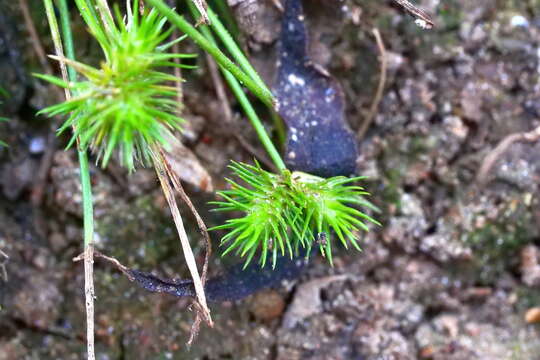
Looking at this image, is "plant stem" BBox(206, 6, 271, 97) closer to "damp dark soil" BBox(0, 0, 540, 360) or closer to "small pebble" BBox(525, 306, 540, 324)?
"damp dark soil" BBox(0, 0, 540, 360)

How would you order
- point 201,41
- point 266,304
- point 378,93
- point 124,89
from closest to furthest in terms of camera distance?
point 124,89 → point 201,41 → point 266,304 → point 378,93

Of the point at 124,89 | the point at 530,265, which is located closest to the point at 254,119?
the point at 124,89

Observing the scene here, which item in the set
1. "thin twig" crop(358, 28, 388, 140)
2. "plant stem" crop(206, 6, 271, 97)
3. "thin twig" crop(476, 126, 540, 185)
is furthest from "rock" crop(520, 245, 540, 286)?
"plant stem" crop(206, 6, 271, 97)

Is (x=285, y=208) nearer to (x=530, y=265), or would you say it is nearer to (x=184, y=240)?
(x=184, y=240)

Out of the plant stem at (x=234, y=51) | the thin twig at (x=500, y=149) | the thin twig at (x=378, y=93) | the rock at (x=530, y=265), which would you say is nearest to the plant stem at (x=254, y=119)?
the plant stem at (x=234, y=51)

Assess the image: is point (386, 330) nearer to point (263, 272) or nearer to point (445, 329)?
point (445, 329)

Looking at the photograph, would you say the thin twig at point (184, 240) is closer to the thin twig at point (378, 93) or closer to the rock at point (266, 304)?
the rock at point (266, 304)
